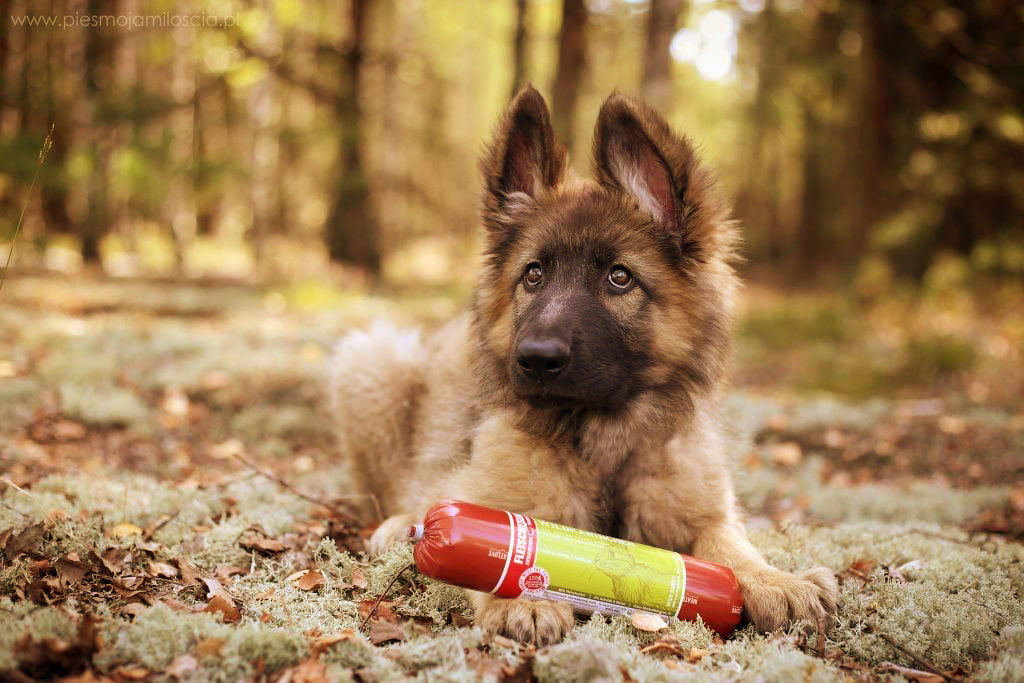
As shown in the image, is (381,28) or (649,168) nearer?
(649,168)

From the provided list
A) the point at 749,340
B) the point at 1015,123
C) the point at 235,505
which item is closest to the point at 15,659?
the point at 235,505

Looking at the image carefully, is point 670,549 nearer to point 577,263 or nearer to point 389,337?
point 577,263

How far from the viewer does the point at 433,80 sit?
17312 mm

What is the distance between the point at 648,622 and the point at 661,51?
697 centimetres

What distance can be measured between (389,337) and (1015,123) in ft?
37.6

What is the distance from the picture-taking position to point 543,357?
3145 mm

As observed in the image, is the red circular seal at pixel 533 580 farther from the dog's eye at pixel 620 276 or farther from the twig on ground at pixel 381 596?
the dog's eye at pixel 620 276

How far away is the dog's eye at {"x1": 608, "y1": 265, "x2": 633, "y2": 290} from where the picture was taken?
3.59 m

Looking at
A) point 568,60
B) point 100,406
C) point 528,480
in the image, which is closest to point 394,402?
point 528,480

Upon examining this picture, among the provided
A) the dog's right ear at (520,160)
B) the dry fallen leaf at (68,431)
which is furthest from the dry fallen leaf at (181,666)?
the dry fallen leaf at (68,431)

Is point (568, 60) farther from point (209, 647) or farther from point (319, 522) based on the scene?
point (209, 647)

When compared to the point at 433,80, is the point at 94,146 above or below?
below

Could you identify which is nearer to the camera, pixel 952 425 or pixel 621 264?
pixel 621 264

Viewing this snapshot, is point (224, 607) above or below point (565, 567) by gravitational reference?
below
